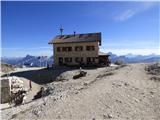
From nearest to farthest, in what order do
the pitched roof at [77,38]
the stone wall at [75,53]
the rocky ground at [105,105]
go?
the rocky ground at [105,105] < the stone wall at [75,53] < the pitched roof at [77,38]

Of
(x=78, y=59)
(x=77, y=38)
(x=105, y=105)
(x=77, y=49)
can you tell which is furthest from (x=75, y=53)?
(x=105, y=105)

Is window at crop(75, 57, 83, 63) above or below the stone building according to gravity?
below

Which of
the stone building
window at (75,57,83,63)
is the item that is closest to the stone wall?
the stone building

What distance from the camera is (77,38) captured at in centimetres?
5072

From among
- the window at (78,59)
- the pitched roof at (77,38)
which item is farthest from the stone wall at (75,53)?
the pitched roof at (77,38)

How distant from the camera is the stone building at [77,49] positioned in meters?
47.8

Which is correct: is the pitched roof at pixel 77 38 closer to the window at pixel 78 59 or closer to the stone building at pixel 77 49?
the stone building at pixel 77 49

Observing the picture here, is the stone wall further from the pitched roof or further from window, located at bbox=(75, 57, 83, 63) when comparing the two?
the pitched roof

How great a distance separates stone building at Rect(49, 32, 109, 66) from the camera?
157 feet

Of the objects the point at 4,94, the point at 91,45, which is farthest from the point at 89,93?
the point at 91,45

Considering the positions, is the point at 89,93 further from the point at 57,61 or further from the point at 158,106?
the point at 57,61

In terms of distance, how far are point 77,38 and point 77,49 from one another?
2967 mm

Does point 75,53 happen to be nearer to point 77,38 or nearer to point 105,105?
point 77,38

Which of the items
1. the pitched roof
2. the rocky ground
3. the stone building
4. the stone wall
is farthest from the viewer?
the pitched roof
